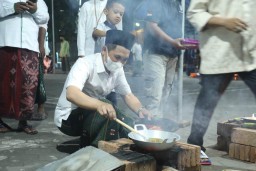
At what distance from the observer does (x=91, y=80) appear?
3.44m

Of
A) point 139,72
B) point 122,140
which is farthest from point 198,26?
point 139,72

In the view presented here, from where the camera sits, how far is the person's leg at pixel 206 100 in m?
2.93

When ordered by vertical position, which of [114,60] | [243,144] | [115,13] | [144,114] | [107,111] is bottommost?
[243,144]

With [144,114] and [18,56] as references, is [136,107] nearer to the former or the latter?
[144,114]

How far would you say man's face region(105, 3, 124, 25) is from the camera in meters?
4.28

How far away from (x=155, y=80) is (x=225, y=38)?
72.1 inches

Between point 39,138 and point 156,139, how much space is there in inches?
75.5

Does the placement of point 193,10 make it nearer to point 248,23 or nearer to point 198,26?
point 198,26

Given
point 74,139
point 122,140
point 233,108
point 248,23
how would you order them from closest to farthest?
point 248,23
point 122,140
point 74,139
point 233,108

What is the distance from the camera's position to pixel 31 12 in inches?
167

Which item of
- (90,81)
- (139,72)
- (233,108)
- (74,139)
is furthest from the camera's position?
(139,72)

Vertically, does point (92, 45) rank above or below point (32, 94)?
above

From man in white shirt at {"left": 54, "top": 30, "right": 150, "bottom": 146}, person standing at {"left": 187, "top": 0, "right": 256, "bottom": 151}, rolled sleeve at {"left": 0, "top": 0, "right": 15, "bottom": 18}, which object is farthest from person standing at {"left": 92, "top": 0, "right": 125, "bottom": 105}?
person standing at {"left": 187, "top": 0, "right": 256, "bottom": 151}

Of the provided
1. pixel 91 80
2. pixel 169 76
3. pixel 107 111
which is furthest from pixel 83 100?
pixel 169 76
